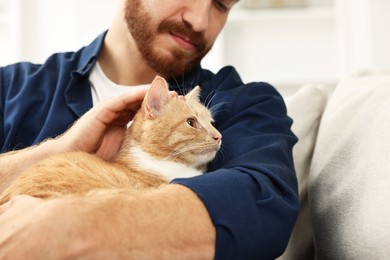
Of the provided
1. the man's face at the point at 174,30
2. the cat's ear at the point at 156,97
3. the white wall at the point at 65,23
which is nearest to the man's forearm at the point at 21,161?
the cat's ear at the point at 156,97

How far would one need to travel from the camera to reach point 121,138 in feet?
4.32

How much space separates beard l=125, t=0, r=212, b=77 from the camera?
149cm

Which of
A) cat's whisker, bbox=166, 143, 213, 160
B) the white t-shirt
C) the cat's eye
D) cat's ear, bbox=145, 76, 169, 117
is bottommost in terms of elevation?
cat's whisker, bbox=166, 143, 213, 160

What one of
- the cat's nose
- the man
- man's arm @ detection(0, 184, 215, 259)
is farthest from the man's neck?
man's arm @ detection(0, 184, 215, 259)

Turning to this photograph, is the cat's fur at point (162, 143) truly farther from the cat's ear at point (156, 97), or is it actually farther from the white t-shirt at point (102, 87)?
the white t-shirt at point (102, 87)

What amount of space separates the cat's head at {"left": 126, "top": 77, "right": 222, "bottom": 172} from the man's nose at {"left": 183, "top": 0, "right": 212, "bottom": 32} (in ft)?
1.12

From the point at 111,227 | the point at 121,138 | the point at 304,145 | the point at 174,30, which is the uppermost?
the point at 174,30

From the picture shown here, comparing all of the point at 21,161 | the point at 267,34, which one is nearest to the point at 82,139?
the point at 21,161

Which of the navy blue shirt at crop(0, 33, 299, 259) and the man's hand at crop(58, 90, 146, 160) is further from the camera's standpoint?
the man's hand at crop(58, 90, 146, 160)

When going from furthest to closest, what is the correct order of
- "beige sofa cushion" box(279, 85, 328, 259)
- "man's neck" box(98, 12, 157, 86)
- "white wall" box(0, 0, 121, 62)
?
"white wall" box(0, 0, 121, 62), "man's neck" box(98, 12, 157, 86), "beige sofa cushion" box(279, 85, 328, 259)

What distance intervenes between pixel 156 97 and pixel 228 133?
23 centimetres

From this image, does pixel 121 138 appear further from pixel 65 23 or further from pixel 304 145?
pixel 65 23

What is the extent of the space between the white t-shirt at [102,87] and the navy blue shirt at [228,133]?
0.05 metres

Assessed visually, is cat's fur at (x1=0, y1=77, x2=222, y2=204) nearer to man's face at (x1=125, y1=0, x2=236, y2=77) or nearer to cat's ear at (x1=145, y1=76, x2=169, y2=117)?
cat's ear at (x1=145, y1=76, x2=169, y2=117)
